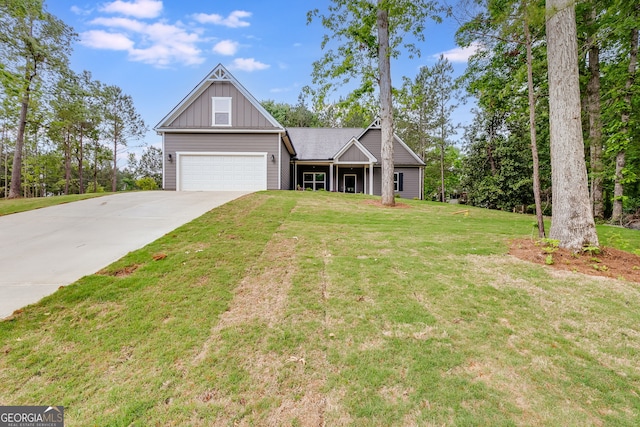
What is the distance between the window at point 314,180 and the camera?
2031 centimetres

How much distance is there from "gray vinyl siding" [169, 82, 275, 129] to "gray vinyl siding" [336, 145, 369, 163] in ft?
18.3

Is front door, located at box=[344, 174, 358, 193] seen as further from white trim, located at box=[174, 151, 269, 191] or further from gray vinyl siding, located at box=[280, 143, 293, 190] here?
white trim, located at box=[174, 151, 269, 191]

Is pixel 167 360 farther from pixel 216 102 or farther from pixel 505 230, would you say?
pixel 216 102

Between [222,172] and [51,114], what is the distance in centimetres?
707

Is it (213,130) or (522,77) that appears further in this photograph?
(213,130)

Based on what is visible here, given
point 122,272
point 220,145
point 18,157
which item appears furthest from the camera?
point 18,157

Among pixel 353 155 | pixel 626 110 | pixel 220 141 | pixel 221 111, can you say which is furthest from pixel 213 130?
pixel 626 110

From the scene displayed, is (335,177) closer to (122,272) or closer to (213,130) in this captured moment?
(213,130)

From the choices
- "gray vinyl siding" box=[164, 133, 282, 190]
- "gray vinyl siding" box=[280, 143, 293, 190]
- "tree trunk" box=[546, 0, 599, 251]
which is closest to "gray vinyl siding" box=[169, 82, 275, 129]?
"gray vinyl siding" box=[164, 133, 282, 190]

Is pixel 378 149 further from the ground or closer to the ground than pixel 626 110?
further from the ground

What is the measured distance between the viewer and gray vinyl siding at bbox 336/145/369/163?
18.0 metres

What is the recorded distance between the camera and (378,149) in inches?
804

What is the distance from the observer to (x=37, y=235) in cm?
611

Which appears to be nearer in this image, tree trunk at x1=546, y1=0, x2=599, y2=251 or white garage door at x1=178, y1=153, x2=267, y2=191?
tree trunk at x1=546, y1=0, x2=599, y2=251
